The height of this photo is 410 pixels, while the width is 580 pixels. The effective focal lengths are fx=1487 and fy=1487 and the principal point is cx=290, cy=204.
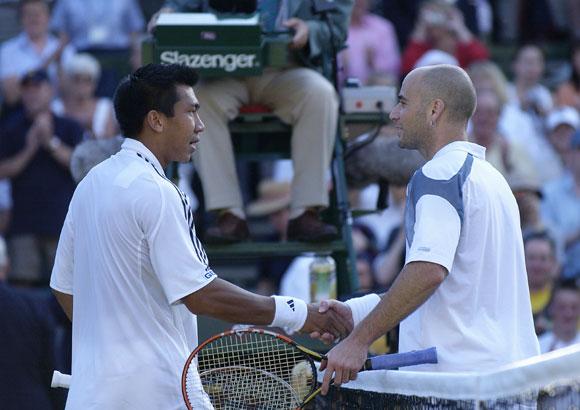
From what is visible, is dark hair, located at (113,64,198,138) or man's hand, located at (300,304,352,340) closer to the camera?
dark hair, located at (113,64,198,138)

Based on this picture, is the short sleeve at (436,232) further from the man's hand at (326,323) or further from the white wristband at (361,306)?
the white wristband at (361,306)

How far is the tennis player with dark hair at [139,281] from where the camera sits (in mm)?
5801

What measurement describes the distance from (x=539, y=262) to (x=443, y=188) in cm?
589

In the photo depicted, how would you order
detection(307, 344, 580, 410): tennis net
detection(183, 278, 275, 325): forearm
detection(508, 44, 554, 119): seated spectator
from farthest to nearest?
detection(508, 44, 554, 119): seated spectator < detection(183, 278, 275, 325): forearm < detection(307, 344, 580, 410): tennis net

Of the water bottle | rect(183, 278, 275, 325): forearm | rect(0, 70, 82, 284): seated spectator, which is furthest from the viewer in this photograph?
rect(0, 70, 82, 284): seated spectator

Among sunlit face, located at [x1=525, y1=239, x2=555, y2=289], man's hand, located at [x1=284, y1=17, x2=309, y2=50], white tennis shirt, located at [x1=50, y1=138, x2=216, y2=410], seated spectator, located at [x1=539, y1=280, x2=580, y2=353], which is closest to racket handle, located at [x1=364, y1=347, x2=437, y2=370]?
white tennis shirt, located at [x1=50, y1=138, x2=216, y2=410]

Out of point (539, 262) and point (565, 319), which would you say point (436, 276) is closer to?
point (565, 319)

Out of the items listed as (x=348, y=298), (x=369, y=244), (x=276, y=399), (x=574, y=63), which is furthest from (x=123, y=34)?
(x=276, y=399)

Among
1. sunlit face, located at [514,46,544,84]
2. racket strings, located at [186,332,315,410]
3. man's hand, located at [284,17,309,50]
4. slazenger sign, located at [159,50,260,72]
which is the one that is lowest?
sunlit face, located at [514,46,544,84]

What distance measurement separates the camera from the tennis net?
5148mm

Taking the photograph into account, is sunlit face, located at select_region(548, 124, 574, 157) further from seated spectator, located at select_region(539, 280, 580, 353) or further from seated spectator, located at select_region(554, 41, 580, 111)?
seated spectator, located at select_region(539, 280, 580, 353)

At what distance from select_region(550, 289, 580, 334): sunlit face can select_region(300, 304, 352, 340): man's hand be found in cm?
468

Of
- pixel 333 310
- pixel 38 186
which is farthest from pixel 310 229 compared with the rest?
pixel 38 186

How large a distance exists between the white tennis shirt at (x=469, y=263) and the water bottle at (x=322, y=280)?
273cm
